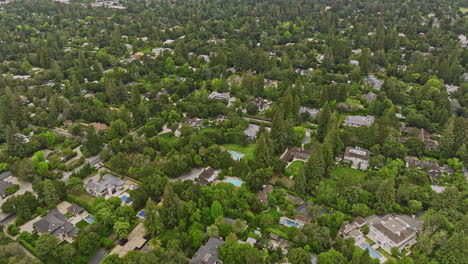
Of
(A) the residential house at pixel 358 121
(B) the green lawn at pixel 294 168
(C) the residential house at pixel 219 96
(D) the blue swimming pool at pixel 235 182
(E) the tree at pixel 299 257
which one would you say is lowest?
(C) the residential house at pixel 219 96

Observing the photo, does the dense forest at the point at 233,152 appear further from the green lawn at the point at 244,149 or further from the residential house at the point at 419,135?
the residential house at the point at 419,135

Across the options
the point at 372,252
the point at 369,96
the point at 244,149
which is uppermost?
the point at 369,96

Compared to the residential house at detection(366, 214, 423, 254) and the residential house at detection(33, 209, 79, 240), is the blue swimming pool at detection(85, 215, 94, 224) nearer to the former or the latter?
the residential house at detection(33, 209, 79, 240)

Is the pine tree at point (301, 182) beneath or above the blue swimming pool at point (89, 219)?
above

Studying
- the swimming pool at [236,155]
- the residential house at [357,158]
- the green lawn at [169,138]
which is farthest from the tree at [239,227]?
the green lawn at [169,138]

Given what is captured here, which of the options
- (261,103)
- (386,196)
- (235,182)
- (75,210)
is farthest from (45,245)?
(261,103)

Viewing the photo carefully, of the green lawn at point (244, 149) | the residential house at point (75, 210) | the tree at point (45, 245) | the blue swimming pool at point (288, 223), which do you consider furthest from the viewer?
the green lawn at point (244, 149)

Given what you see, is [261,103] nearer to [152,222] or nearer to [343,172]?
[343,172]
